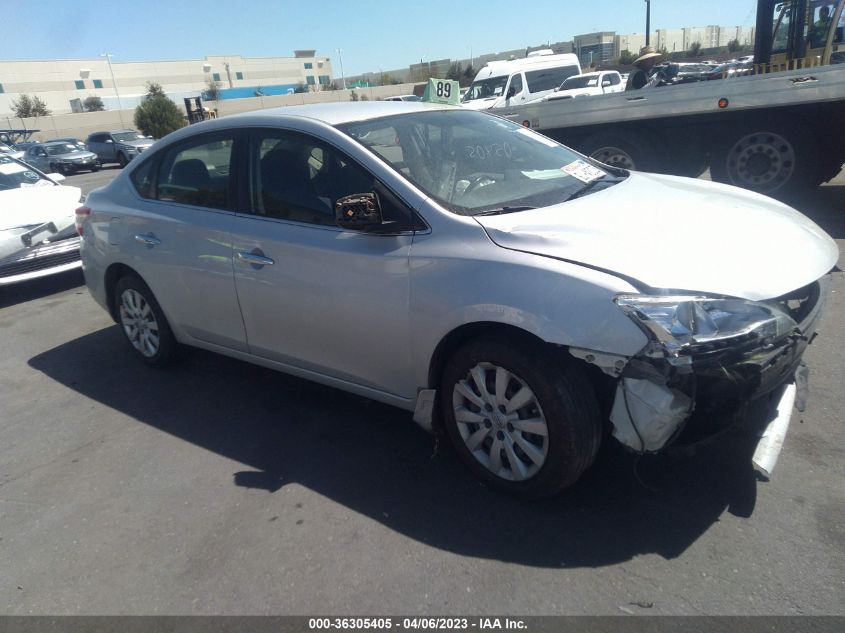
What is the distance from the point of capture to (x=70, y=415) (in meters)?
4.41

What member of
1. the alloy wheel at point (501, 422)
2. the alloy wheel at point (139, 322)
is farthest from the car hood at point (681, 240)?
the alloy wheel at point (139, 322)

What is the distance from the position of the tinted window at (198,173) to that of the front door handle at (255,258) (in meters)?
0.37

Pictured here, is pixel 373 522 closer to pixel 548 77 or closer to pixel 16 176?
pixel 16 176

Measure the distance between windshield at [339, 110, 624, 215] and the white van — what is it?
48.2 feet

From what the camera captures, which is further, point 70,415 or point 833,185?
point 833,185

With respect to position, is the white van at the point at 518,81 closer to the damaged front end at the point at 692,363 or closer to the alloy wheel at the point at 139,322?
the alloy wheel at the point at 139,322

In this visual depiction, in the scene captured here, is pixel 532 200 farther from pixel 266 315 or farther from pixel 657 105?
pixel 657 105

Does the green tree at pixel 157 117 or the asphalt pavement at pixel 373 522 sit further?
the green tree at pixel 157 117

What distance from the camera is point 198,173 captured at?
14.0 feet

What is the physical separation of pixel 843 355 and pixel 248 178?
12.6 feet

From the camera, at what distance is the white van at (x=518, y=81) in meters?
18.5

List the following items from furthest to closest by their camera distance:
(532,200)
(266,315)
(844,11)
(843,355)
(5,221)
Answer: (844,11)
(5,221)
(843,355)
(266,315)
(532,200)

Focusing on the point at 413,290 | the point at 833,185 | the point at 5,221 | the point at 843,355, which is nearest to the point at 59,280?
the point at 5,221

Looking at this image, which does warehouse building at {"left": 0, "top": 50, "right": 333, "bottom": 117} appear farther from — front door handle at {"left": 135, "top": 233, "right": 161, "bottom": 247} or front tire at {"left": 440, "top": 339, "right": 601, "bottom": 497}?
front tire at {"left": 440, "top": 339, "right": 601, "bottom": 497}
